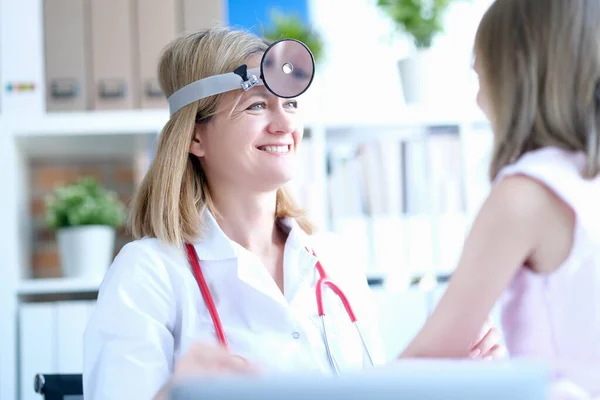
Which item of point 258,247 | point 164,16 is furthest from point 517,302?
point 164,16

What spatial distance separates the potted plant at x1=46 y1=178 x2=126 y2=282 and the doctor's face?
84 cm

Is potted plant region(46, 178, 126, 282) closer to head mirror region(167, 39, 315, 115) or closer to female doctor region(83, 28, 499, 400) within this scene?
female doctor region(83, 28, 499, 400)

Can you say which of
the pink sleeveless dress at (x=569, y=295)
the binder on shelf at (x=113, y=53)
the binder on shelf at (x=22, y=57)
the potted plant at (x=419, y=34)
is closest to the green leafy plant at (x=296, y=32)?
the potted plant at (x=419, y=34)

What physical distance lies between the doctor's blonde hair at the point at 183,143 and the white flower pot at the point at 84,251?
73 centimetres

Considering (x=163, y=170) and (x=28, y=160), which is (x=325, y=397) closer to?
(x=163, y=170)

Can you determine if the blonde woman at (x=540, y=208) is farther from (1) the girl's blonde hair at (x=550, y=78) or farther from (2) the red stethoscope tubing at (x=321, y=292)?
(2) the red stethoscope tubing at (x=321, y=292)

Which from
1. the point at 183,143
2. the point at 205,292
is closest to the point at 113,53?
the point at 183,143

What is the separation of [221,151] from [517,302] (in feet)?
2.97

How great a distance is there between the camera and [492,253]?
1051 millimetres

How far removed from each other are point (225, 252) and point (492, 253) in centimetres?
84

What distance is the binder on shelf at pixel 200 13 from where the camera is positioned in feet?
8.46

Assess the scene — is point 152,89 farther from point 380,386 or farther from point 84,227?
point 380,386

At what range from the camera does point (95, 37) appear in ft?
8.41

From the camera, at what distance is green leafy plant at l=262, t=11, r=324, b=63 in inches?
104
